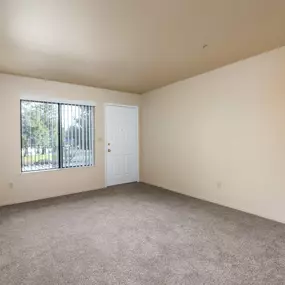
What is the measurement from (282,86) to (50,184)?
4.25 meters

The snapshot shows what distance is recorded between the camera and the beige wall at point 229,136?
300cm

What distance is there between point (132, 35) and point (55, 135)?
2714 millimetres

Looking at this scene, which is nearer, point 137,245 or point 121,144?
point 137,245

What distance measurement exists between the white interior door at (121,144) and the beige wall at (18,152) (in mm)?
210

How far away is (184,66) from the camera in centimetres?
359

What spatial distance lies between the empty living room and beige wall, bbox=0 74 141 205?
2cm

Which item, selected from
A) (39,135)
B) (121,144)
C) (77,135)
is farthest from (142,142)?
(39,135)

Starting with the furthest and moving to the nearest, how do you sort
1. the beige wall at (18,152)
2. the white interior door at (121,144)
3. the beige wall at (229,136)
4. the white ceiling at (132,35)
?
the white interior door at (121,144) → the beige wall at (18,152) → the beige wall at (229,136) → the white ceiling at (132,35)

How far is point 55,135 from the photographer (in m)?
4.37

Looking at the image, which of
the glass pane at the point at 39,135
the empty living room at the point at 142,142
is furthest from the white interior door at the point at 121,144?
the glass pane at the point at 39,135

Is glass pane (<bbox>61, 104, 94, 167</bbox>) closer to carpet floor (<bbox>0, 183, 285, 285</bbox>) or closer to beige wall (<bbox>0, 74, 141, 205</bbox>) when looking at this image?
beige wall (<bbox>0, 74, 141, 205</bbox>)

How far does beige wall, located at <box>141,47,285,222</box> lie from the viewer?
118 inches

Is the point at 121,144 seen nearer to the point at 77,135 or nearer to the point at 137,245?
the point at 77,135

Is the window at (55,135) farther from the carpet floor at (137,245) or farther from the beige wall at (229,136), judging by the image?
the beige wall at (229,136)
